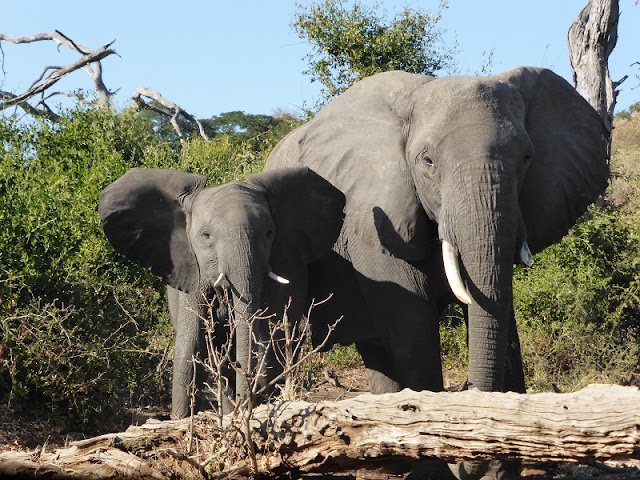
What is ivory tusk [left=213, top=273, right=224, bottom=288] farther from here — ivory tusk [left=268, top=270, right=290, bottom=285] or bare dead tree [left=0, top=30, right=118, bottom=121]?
bare dead tree [left=0, top=30, right=118, bottom=121]

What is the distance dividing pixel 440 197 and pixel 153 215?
1.68m

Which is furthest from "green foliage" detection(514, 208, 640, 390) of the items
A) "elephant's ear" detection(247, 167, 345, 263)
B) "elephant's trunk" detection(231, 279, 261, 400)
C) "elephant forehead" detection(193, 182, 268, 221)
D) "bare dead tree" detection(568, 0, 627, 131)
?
"elephant's trunk" detection(231, 279, 261, 400)

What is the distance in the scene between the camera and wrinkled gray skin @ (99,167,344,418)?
5648 millimetres

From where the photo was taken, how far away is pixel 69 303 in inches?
289

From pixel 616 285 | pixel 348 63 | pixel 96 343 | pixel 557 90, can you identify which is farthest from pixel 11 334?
pixel 348 63

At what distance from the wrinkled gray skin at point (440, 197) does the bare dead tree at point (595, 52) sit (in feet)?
14.3

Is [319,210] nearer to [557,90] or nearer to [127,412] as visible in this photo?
[557,90]

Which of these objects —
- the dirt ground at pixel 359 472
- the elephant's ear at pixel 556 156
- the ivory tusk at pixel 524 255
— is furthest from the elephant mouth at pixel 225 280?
the elephant's ear at pixel 556 156

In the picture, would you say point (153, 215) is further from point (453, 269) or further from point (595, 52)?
point (595, 52)

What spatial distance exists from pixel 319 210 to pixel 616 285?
350cm

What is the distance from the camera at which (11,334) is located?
6699 millimetres

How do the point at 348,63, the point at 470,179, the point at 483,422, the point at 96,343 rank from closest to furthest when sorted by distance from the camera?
the point at 483,422, the point at 470,179, the point at 96,343, the point at 348,63

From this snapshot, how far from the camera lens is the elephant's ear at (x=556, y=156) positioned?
237 inches

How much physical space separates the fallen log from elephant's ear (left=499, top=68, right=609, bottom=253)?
202 centimetres
